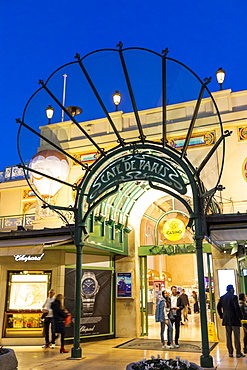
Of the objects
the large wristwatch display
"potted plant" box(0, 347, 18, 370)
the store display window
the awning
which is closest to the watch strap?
the large wristwatch display

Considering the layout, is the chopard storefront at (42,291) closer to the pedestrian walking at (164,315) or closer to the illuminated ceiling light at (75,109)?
the pedestrian walking at (164,315)

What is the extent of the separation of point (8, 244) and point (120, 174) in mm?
3874

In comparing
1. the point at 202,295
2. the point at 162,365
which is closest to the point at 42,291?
the point at 202,295

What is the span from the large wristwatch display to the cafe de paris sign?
4196mm

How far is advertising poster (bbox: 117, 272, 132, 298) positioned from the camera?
12.8 meters

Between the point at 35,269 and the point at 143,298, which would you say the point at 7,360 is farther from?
the point at 143,298

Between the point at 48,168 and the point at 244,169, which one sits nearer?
the point at 244,169

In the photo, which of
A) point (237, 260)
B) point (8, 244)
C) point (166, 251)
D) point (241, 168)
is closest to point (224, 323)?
point (237, 260)

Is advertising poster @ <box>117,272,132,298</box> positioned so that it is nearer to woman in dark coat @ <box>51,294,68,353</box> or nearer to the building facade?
the building facade

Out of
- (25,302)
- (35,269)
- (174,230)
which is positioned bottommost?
(25,302)

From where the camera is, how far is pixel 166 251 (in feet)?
42.7

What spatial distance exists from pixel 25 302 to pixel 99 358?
168 inches

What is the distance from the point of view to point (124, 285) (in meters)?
12.9

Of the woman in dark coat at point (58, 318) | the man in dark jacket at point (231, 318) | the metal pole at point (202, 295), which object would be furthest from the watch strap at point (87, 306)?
the metal pole at point (202, 295)
